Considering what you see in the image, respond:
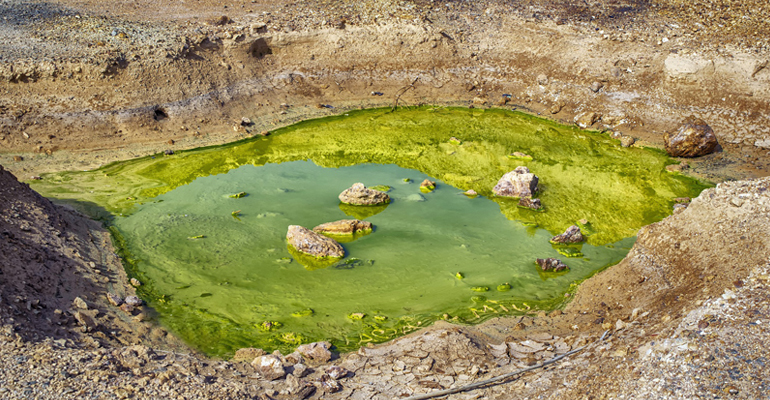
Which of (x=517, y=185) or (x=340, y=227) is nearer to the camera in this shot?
(x=340, y=227)

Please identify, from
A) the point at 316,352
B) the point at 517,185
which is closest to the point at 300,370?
the point at 316,352

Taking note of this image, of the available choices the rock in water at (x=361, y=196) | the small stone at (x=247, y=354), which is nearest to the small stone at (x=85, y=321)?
the small stone at (x=247, y=354)

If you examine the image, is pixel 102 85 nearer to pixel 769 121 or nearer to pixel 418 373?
pixel 418 373

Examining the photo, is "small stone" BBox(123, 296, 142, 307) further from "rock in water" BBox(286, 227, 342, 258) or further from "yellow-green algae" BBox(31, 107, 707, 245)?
"yellow-green algae" BBox(31, 107, 707, 245)

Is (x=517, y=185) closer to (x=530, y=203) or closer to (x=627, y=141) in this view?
(x=530, y=203)

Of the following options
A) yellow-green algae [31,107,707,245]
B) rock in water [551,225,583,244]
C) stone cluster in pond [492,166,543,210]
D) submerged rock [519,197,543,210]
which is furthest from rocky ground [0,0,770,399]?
stone cluster in pond [492,166,543,210]

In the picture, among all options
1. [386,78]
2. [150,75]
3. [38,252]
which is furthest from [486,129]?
[38,252]

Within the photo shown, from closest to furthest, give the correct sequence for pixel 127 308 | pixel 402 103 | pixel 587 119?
pixel 127 308, pixel 587 119, pixel 402 103
